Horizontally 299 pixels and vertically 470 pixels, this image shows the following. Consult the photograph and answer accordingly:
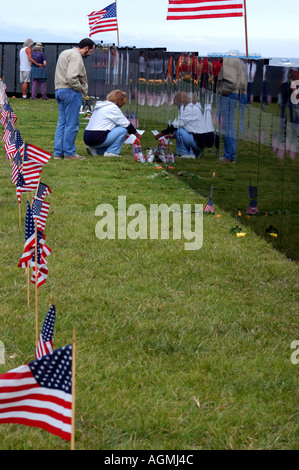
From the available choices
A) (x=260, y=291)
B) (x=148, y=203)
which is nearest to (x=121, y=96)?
(x=148, y=203)

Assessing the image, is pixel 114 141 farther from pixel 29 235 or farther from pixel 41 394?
pixel 41 394

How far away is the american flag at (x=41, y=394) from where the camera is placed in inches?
107

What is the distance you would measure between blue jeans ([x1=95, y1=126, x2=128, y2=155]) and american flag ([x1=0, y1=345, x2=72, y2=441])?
37.4 ft

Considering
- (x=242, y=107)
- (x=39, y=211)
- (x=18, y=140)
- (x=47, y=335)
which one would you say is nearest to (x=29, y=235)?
(x=39, y=211)

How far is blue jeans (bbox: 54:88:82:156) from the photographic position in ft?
42.4

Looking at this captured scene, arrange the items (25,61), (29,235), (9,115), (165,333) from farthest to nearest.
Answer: (25,61) → (9,115) → (165,333) → (29,235)

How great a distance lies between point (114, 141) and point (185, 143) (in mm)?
2902

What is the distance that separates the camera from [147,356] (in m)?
4.59

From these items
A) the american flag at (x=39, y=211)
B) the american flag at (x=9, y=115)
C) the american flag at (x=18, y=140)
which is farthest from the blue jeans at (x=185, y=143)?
the american flag at (x=39, y=211)

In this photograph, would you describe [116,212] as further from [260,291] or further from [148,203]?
[260,291]

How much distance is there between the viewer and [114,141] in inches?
560

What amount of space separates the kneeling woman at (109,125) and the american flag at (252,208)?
5.77 meters

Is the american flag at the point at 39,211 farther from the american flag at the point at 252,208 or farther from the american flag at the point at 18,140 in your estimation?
the american flag at the point at 252,208
